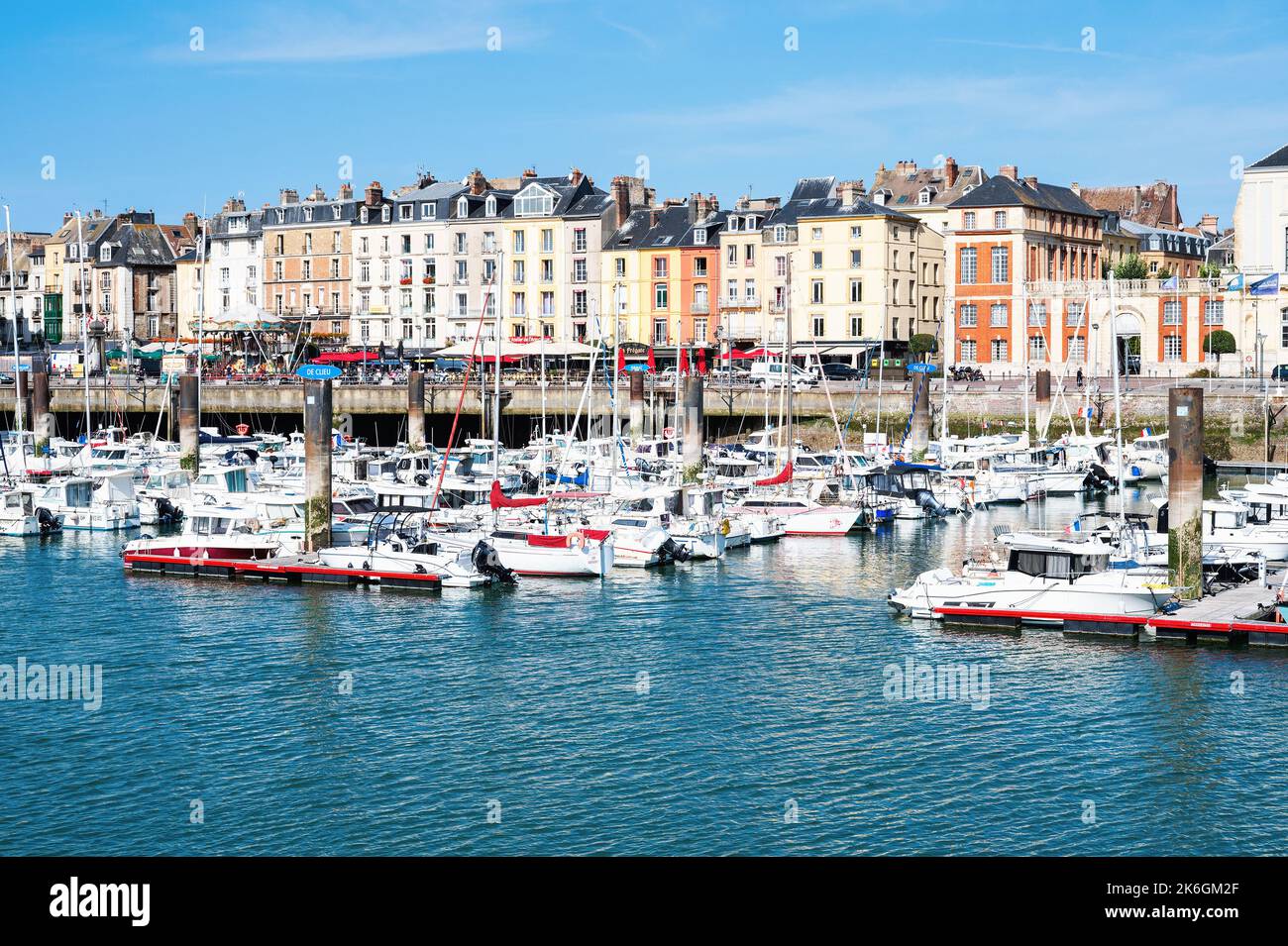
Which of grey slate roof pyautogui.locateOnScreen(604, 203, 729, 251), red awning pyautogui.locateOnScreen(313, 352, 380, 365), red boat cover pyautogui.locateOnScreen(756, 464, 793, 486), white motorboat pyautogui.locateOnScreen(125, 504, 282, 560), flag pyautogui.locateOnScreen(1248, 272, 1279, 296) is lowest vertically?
white motorboat pyautogui.locateOnScreen(125, 504, 282, 560)

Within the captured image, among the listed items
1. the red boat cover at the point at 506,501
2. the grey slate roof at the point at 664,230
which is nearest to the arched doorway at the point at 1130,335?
the grey slate roof at the point at 664,230

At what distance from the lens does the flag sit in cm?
8175

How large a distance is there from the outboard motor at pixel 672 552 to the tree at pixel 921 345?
53.1 metres

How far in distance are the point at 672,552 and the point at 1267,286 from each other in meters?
48.6

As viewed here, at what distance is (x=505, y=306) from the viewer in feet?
338

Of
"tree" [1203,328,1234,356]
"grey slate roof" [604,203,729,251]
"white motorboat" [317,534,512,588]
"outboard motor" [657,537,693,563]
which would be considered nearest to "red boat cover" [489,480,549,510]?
"white motorboat" [317,534,512,588]

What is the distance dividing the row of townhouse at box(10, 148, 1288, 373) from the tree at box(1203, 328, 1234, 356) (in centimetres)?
95

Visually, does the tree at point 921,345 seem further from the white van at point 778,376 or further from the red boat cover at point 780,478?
the red boat cover at point 780,478

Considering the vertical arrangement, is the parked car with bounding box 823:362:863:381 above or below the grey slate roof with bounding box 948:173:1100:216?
below

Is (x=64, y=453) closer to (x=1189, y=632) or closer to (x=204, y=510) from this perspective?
(x=204, y=510)

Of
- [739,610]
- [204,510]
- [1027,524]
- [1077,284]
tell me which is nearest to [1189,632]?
[739,610]

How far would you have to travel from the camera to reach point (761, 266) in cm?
9862

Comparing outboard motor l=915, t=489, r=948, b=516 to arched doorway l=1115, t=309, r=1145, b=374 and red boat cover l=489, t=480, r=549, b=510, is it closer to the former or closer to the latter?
red boat cover l=489, t=480, r=549, b=510

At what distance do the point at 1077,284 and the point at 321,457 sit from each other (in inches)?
2335
